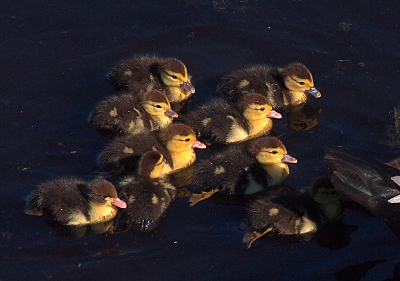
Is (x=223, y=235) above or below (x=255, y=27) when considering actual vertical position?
below

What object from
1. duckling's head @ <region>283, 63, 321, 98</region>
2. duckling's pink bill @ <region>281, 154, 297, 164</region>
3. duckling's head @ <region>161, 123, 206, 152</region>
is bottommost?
duckling's pink bill @ <region>281, 154, 297, 164</region>

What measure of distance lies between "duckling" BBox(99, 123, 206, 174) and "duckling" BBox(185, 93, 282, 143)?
0.99 ft

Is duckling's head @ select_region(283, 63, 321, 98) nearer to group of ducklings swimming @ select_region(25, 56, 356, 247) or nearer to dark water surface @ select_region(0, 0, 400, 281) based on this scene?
group of ducklings swimming @ select_region(25, 56, 356, 247)

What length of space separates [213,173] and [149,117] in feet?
3.59

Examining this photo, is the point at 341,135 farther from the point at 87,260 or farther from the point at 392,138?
the point at 87,260

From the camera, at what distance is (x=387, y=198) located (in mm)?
5844

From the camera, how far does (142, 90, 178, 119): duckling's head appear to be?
24.2 ft

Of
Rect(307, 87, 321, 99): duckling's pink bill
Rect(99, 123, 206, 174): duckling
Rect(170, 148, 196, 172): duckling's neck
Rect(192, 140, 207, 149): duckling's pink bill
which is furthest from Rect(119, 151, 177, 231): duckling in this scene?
Rect(307, 87, 321, 99): duckling's pink bill

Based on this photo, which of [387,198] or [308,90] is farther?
→ [308,90]

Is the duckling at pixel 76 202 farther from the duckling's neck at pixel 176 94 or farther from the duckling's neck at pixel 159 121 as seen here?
the duckling's neck at pixel 176 94

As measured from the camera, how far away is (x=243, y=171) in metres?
6.67

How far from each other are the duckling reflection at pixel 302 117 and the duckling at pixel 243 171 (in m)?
0.86

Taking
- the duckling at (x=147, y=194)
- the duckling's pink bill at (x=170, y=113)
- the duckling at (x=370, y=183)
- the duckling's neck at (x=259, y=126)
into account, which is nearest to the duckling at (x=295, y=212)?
the duckling at (x=370, y=183)

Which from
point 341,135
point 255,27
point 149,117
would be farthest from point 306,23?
point 149,117
